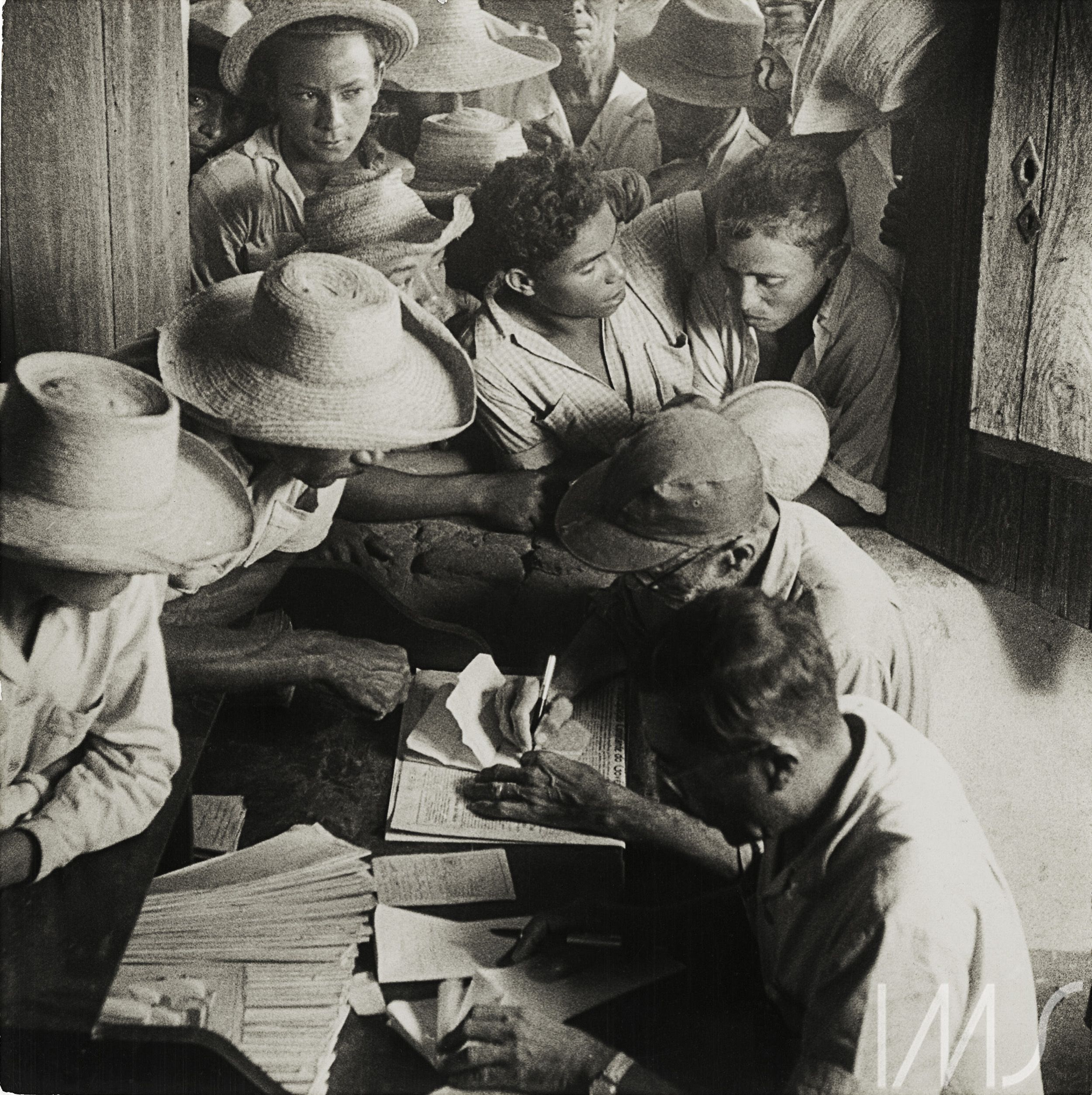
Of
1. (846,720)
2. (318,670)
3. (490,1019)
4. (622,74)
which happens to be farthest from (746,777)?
(622,74)

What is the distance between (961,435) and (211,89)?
1899 millimetres

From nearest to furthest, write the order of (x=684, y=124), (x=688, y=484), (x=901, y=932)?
(x=901, y=932) → (x=688, y=484) → (x=684, y=124)

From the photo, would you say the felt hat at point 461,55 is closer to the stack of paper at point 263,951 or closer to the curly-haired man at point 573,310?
the curly-haired man at point 573,310

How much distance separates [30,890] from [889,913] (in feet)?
4.74

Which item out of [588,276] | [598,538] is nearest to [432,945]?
[598,538]

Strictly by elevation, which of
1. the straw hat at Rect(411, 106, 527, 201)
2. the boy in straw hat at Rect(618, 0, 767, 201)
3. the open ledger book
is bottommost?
the open ledger book

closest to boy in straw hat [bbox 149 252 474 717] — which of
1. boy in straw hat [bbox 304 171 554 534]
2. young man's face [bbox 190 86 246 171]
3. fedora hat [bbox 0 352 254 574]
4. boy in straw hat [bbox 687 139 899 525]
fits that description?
boy in straw hat [bbox 304 171 554 534]

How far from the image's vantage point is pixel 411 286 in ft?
9.63

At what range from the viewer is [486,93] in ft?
9.71

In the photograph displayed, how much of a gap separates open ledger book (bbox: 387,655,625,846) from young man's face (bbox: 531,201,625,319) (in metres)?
0.84

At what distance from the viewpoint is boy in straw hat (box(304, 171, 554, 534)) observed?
288 cm

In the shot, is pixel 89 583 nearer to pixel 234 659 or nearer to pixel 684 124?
pixel 234 659

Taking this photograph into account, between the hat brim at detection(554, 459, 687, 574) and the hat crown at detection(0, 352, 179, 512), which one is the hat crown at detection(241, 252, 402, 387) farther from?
the hat brim at detection(554, 459, 687, 574)

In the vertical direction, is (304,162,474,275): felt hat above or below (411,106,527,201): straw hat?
below
